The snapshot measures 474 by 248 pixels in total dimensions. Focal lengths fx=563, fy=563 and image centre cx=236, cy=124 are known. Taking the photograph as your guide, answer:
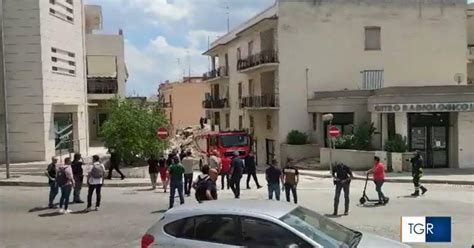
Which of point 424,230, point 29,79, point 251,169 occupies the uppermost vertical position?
point 29,79

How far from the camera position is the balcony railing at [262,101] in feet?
123

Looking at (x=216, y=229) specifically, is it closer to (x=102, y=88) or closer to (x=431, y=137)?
(x=431, y=137)

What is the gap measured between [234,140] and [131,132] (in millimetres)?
6851

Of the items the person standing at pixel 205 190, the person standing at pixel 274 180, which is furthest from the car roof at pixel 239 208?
the person standing at pixel 274 180

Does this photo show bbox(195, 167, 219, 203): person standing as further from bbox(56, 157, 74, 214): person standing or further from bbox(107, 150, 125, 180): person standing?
bbox(107, 150, 125, 180): person standing

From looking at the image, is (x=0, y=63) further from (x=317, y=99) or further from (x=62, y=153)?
(x=317, y=99)

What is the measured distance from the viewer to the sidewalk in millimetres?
24656

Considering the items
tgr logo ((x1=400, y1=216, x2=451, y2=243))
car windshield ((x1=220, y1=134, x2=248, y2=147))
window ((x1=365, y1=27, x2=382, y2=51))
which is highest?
window ((x1=365, y1=27, x2=382, y2=51))

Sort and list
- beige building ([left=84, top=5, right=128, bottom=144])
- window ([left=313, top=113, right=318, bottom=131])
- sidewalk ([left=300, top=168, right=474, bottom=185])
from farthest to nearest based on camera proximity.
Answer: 1. beige building ([left=84, top=5, right=128, bottom=144])
2. window ([left=313, top=113, right=318, bottom=131])
3. sidewalk ([left=300, top=168, right=474, bottom=185])

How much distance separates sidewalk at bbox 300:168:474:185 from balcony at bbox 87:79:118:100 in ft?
67.5

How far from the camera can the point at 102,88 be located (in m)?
45.1

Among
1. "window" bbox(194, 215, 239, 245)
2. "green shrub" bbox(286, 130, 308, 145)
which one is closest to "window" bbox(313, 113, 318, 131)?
"green shrub" bbox(286, 130, 308, 145)

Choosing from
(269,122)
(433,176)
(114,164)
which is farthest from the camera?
(269,122)

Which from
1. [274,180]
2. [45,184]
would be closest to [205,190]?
[274,180]
